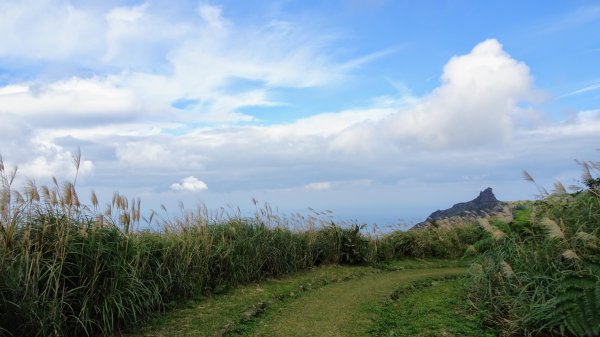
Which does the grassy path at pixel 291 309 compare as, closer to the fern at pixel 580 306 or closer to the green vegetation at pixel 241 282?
the green vegetation at pixel 241 282

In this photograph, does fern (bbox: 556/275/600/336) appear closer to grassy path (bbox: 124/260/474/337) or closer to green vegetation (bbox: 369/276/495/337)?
green vegetation (bbox: 369/276/495/337)

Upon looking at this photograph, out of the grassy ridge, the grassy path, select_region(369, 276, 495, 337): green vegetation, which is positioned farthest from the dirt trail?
the grassy ridge

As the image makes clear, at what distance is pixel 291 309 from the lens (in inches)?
287

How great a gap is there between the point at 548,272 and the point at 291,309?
3.66 metres

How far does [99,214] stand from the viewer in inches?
229

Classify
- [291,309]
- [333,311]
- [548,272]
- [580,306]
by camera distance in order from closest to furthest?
[580,306]
[548,272]
[333,311]
[291,309]

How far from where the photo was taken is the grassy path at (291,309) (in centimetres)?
612

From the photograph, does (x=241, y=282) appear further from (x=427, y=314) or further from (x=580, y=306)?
(x=580, y=306)

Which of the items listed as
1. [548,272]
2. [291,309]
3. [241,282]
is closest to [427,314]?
[548,272]

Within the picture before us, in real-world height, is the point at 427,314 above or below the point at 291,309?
below

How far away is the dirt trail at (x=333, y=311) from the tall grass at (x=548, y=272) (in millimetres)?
1724

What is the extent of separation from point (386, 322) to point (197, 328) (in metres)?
2.57

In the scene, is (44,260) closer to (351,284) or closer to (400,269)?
(351,284)

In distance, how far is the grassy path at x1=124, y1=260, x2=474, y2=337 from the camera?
6121 millimetres
